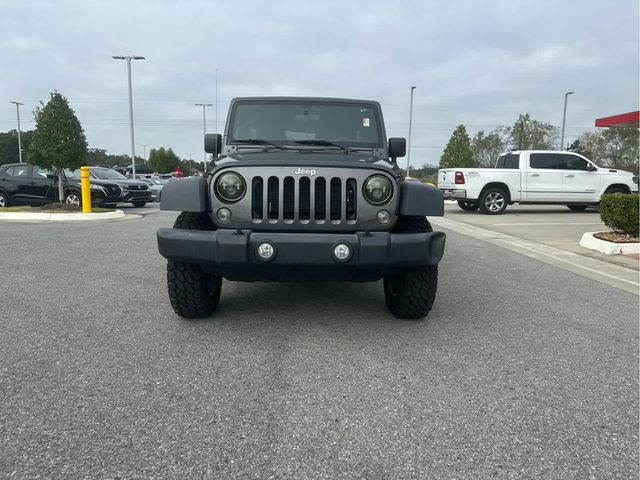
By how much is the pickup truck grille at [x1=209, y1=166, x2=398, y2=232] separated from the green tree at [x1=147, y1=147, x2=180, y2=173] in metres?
91.2

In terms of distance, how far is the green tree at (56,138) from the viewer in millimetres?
12859

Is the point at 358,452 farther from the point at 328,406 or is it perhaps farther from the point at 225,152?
the point at 225,152

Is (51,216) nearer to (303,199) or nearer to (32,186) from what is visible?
(32,186)

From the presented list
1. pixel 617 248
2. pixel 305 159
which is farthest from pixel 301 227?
pixel 617 248

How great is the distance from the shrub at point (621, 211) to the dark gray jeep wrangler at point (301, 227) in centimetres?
589

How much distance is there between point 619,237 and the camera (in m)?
8.42

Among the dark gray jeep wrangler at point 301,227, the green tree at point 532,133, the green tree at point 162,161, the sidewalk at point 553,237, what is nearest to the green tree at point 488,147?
the green tree at point 532,133

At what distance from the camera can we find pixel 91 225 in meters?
11.2

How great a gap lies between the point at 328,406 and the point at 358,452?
441mm

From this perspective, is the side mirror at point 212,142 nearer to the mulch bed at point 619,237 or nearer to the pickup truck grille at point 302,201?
the pickup truck grille at point 302,201

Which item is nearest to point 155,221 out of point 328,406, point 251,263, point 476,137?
point 251,263

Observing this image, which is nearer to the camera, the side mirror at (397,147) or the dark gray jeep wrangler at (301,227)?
the dark gray jeep wrangler at (301,227)

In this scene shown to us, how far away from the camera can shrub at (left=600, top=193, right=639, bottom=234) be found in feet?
26.3

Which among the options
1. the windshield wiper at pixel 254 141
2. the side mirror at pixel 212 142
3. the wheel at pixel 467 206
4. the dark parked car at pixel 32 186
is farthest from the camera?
the wheel at pixel 467 206
